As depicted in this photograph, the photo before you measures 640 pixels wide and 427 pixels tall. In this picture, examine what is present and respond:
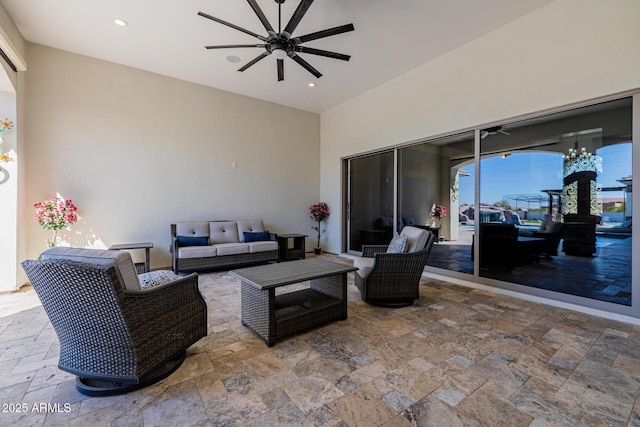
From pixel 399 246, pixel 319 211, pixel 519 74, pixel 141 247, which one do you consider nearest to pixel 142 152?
pixel 141 247

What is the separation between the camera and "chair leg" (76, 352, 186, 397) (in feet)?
5.62

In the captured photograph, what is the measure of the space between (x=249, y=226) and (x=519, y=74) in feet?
17.0

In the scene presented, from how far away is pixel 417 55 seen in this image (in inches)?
174

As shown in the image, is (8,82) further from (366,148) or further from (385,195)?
(385,195)

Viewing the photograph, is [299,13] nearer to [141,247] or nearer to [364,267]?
[364,267]

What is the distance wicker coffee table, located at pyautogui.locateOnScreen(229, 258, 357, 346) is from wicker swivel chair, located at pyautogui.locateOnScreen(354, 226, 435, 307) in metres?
0.47

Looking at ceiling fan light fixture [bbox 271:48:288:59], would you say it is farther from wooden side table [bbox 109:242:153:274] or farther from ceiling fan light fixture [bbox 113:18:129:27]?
wooden side table [bbox 109:242:153:274]

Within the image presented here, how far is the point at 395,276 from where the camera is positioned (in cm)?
317

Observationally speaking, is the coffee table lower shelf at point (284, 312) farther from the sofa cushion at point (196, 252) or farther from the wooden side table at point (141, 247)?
the wooden side table at point (141, 247)

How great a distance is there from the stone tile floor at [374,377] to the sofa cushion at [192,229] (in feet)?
7.77

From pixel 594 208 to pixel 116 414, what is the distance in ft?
15.5

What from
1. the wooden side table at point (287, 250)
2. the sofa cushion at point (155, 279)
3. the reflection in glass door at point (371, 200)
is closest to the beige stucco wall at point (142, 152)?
the wooden side table at point (287, 250)

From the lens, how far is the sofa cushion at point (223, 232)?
211 inches

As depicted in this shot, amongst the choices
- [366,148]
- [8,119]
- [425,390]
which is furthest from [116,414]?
[366,148]
